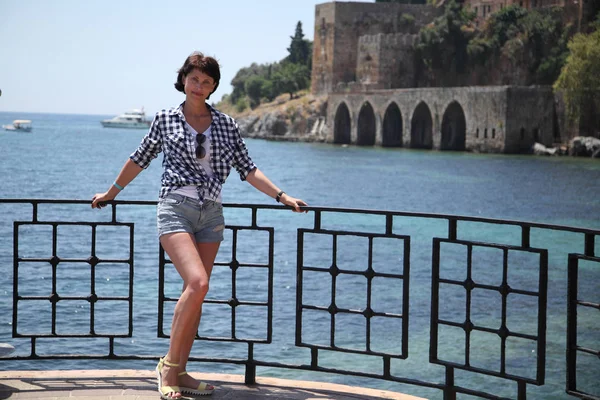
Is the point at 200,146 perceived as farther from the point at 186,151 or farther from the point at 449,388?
the point at 449,388

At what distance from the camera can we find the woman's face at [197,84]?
17.4 feet

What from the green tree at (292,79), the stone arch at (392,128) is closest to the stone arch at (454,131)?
the stone arch at (392,128)

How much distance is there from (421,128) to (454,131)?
212 inches

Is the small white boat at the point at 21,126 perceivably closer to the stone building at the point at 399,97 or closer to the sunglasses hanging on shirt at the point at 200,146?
the stone building at the point at 399,97

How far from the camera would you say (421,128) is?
79688mm

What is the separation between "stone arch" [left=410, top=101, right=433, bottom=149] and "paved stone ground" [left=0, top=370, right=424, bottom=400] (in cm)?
7188

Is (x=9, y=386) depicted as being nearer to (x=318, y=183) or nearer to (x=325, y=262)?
(x=325, y=262)

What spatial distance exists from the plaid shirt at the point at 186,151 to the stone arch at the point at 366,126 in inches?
3106

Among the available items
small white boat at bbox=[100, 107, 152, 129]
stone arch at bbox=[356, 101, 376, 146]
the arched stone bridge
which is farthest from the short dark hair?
small white boat at bbox=[100, 107, 152, 129]

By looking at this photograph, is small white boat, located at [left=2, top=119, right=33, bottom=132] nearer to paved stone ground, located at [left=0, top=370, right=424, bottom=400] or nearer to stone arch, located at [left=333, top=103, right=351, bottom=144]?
stone arch, located at [left=333, top=103, right=351, bottom=144]

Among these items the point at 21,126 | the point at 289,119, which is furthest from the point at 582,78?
the point at 21,126

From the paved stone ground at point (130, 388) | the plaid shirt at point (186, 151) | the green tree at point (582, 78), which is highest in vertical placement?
the green tree at point (582, 78)

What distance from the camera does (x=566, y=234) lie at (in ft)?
101

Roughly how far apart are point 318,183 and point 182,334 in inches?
1794
